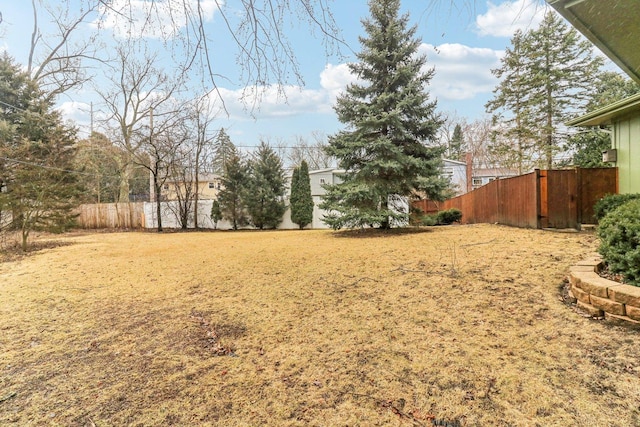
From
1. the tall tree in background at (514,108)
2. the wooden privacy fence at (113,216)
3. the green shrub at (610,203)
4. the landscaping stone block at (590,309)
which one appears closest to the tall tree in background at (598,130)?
the tall tree in background at (514,108)

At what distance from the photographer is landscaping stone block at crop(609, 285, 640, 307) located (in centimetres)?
244

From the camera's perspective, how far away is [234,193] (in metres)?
16.1

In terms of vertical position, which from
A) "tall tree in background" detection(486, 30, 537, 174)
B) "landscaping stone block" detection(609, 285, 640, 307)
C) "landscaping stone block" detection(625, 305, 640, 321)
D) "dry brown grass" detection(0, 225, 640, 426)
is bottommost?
"dry brown grass" detection(0, 225, 640, 426)

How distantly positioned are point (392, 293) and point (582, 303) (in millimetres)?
1695

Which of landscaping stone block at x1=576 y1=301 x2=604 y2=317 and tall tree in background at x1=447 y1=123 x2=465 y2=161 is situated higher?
tall tree in background at x1=447 y1=123 x2=465 y2=161

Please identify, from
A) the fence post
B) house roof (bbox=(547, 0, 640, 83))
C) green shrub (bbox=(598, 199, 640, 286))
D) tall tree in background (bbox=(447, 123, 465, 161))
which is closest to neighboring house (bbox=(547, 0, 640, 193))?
house roof (bbox=(547, 0, 640, 83))

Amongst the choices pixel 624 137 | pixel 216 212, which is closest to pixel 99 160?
pixel 216 212

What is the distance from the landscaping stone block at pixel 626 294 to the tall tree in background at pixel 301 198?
14.0m

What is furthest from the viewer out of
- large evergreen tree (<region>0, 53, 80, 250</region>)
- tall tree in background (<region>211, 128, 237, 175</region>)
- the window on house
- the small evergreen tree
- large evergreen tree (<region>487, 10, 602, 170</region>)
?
tall tree in background (<region>211, 128, 237, 175</region>)

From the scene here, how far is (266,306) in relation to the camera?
138 inches

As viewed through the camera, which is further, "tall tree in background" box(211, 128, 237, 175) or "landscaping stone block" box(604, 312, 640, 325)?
"tall tree in background" box(211, 128, 237, 175)

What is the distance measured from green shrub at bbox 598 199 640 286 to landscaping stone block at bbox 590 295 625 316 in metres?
0.28

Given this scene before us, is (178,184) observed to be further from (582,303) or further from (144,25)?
(582,303)

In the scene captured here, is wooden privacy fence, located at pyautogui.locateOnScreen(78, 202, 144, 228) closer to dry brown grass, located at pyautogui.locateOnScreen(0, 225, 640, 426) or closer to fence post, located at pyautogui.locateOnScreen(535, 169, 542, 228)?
dry brown grass, located at pyautogui.locateOnScreen(0, 225, 640, 426)
